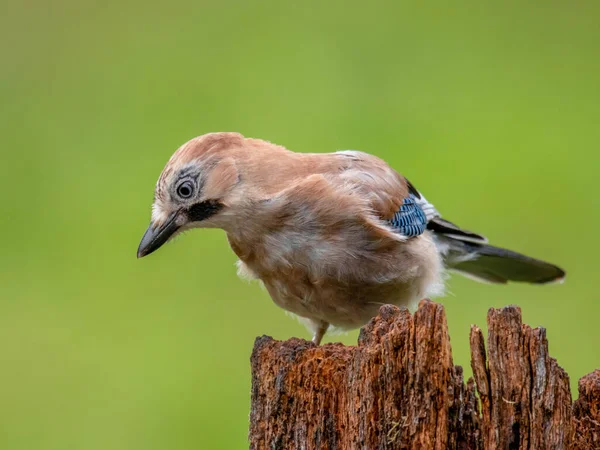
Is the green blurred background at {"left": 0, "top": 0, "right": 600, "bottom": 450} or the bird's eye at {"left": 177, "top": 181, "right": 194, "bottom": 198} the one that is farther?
the green blurred background at {"left": 0, "top": 0, "right": 600, "bottom": 450}

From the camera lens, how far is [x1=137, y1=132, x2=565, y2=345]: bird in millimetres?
7168

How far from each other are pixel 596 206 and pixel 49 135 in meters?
5.69

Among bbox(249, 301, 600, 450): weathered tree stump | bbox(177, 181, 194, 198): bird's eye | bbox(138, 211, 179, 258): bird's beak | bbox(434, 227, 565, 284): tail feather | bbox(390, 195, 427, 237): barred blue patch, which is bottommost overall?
bbox(249, 301, 600, 450): weathered tree stump

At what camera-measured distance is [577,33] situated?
15.8 m

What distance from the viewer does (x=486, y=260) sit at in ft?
29.7

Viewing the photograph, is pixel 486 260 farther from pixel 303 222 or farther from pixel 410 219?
pixel 303 222

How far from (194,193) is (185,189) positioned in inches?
2.1

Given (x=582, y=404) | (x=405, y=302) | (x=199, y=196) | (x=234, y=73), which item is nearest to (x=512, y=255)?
(x=405, y=302)

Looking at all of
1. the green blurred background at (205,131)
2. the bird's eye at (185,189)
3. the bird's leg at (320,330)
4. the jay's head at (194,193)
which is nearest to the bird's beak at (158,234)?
the jay's head at (194,193)

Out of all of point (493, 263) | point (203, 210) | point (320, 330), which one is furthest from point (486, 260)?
point (203, 210)

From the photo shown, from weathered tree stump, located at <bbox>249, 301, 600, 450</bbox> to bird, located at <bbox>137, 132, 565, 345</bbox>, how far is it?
1606mm

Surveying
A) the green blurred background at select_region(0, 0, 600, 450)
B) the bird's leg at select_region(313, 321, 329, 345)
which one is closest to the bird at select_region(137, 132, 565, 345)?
the bird's leg at select_region(313, 321, 329, 345)

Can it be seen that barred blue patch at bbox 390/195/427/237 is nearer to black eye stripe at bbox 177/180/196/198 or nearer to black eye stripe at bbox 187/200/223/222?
black eye stripe at bbox 187/200/223/222

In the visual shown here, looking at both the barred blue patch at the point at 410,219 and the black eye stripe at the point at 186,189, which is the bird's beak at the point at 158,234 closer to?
the black eye stripe at the point at 186,189
